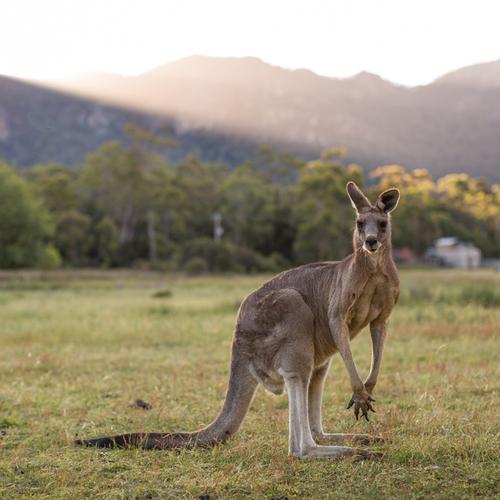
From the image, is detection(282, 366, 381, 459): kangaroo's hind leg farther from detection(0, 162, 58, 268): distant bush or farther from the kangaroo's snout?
detection(0, 162, 58, 268): distant bush

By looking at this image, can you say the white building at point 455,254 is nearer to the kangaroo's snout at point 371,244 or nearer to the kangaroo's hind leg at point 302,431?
the kangaroo's hind leg at point 302,431

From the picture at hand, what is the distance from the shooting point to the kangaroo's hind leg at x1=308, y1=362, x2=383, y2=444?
4.38 m

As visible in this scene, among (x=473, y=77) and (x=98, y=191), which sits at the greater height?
(x=473, y=77)

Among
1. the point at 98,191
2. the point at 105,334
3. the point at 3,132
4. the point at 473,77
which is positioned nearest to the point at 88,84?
the point at 3,132

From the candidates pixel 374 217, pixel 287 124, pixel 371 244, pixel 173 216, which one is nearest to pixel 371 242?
pixel 371 244

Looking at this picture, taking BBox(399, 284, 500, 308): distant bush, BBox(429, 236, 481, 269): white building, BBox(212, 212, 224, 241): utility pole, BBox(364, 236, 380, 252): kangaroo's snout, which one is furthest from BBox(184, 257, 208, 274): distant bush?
BBox(364, 236, 380, 252): kangaroo's snout

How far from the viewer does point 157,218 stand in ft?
178

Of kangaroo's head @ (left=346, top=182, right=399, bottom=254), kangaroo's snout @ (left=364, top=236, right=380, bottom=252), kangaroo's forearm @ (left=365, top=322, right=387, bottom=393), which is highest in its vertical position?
kangaroo's head @ (left=346, top=182, right=399, bottom=254)

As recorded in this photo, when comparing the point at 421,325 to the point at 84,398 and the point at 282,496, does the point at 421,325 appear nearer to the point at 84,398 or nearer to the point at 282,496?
the point at 84,398

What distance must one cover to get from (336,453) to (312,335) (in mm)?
735

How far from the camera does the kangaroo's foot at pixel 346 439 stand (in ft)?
14.3

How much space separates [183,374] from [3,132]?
179 metres

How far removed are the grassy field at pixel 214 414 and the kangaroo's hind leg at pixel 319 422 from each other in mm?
183

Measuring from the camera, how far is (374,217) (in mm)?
3900
